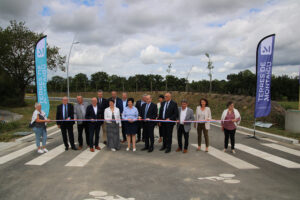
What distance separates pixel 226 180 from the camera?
4965 mm

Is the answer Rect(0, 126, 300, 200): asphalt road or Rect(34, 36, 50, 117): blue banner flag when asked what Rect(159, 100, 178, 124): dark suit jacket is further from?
Rect(34, 36, 50, 117): blue banner flag

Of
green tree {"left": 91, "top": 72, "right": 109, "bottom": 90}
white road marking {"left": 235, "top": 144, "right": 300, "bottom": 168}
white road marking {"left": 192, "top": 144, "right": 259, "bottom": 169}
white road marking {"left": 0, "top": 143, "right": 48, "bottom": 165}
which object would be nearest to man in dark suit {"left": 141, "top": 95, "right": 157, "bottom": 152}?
white road marking {"left": 192, "top": 144, "right": 259, "bottom": 169}

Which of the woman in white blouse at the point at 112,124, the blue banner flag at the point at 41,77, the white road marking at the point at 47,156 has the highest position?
the blue banner flag at the point at 41,77

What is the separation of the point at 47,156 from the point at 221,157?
5390 millimetres

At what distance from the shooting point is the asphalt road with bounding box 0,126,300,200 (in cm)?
428

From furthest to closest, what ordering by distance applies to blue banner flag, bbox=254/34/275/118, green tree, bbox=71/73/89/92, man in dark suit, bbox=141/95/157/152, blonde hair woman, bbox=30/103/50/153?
green tree, bbox=71/73/89/92, blue banner flag, bbox=254/34/275/118, man in dark suit, bbox=141/95/157/152, blonde hair woman, bbox=30/103/50/153

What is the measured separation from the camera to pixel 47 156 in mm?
7004

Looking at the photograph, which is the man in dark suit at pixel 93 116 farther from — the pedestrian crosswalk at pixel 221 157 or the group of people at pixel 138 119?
the pedestrian crosswalk at pixel 221 157

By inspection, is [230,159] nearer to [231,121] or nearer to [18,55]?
[231,121]

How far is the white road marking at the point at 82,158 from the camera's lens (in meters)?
6.13

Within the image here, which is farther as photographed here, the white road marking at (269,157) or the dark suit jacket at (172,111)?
the dark suit jacket at (172,111)

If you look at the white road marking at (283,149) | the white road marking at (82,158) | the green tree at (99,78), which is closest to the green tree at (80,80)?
the green tree at (99,78)

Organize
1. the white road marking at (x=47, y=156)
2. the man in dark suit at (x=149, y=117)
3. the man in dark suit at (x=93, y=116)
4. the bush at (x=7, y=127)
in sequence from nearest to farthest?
the white road marking at (x=47, y=156), the man in dark suit at (x=149, y=117), the man in dark suit at (x=93, y=116), the bush at (x=7, y=127)

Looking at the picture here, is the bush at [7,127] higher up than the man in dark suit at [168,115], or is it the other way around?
the man in dark suit at [168,115]
